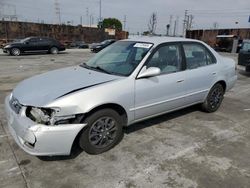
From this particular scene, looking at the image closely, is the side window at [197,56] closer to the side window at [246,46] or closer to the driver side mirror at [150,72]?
the driver side mirror at [150,72]

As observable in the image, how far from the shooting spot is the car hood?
9.17 ft

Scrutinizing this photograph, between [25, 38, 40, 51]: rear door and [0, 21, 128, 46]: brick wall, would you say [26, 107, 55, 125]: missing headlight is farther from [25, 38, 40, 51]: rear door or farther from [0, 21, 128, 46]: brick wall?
[0, 21, 128, 46]: brick wall

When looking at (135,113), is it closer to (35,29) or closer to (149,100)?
(149,100)

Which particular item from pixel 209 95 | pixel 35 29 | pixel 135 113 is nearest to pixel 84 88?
pixel 135 113

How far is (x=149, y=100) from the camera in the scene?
3557 mm

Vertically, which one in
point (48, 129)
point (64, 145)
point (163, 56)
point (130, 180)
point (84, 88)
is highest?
point (163, 56)

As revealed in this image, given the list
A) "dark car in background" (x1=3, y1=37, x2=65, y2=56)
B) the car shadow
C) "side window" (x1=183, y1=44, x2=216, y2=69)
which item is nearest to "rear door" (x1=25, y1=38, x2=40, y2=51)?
"dark car in background" (x1=3, y1=37, x2=65, y2=56)

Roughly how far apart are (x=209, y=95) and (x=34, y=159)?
347cm

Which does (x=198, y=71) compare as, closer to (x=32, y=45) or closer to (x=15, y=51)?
(x=15, y=51)

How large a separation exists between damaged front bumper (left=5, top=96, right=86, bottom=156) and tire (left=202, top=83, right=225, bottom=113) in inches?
117

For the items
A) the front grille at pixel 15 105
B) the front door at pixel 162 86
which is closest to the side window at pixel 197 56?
the front door at pixel 162 86

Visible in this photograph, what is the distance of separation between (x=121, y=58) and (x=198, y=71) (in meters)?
1.48

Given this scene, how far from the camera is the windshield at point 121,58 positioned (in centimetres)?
354

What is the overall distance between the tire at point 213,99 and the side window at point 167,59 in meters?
1.22
